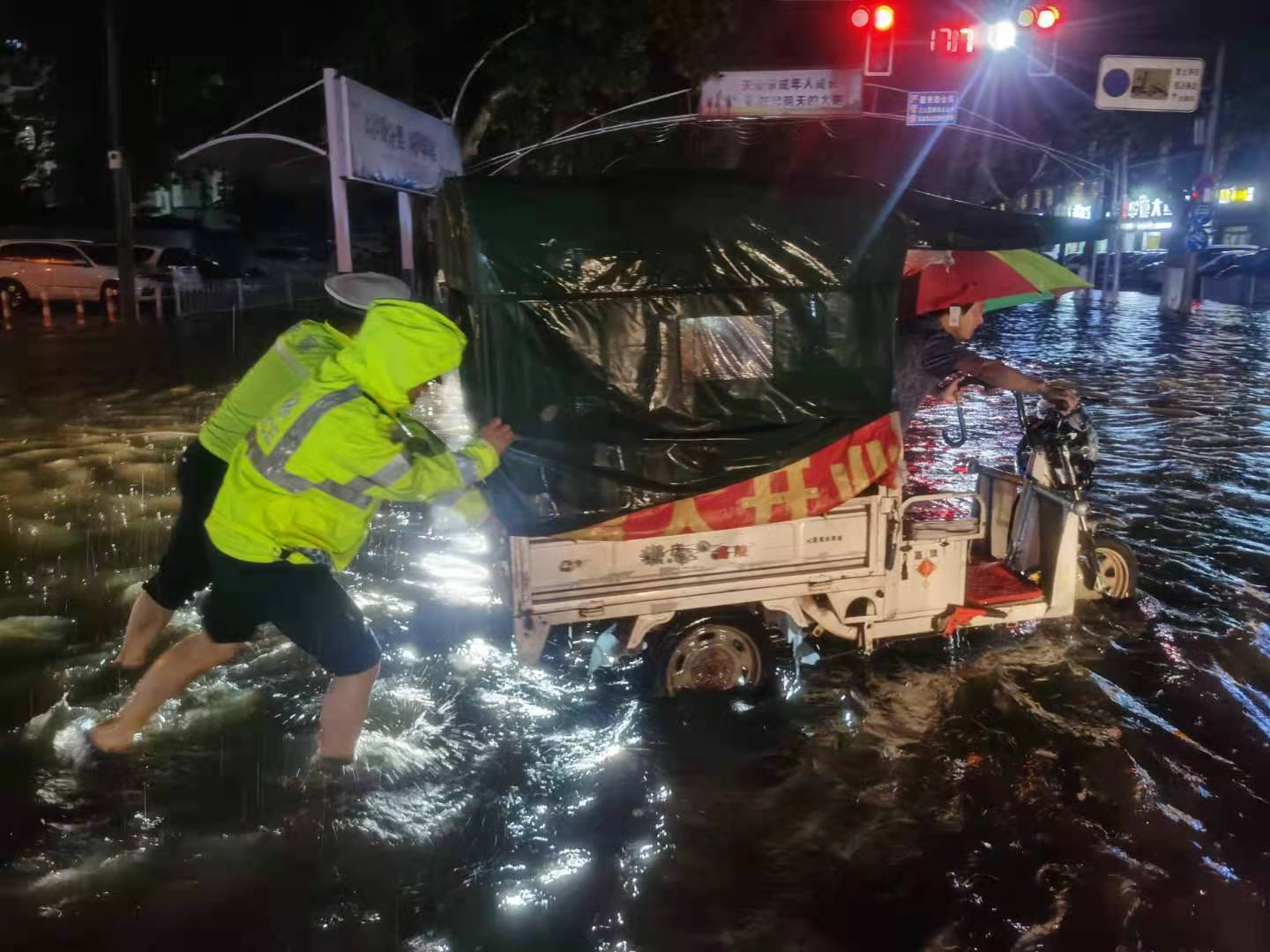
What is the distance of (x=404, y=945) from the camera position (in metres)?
2.96

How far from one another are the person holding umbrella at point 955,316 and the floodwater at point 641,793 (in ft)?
4.48

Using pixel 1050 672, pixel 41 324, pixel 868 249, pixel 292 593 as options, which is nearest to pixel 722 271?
pixel 868 249

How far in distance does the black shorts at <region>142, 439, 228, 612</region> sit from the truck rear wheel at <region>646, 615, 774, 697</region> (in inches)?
78.4

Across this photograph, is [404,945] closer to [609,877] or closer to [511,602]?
[609,877]

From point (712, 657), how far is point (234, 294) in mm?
20806

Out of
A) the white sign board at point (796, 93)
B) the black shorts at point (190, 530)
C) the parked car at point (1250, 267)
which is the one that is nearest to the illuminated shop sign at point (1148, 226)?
the parked car at point (1250, 267)

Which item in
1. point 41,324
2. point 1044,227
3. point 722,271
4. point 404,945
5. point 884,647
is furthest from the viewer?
point 41,324

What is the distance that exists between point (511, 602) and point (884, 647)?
215 cm

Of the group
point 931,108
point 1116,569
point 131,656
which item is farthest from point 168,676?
point 931,108

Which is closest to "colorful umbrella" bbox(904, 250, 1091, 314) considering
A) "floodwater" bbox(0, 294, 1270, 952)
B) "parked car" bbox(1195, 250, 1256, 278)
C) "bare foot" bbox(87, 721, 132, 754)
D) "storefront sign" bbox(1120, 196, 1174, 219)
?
"floodwater" bbox(0, 294, 1270, 952)

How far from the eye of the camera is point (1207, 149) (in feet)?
76.2

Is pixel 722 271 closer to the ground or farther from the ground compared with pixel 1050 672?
farther from the ground

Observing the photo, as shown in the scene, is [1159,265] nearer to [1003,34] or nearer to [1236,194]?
[1236,194]

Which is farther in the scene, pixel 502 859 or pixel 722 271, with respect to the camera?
pixel 722 271
